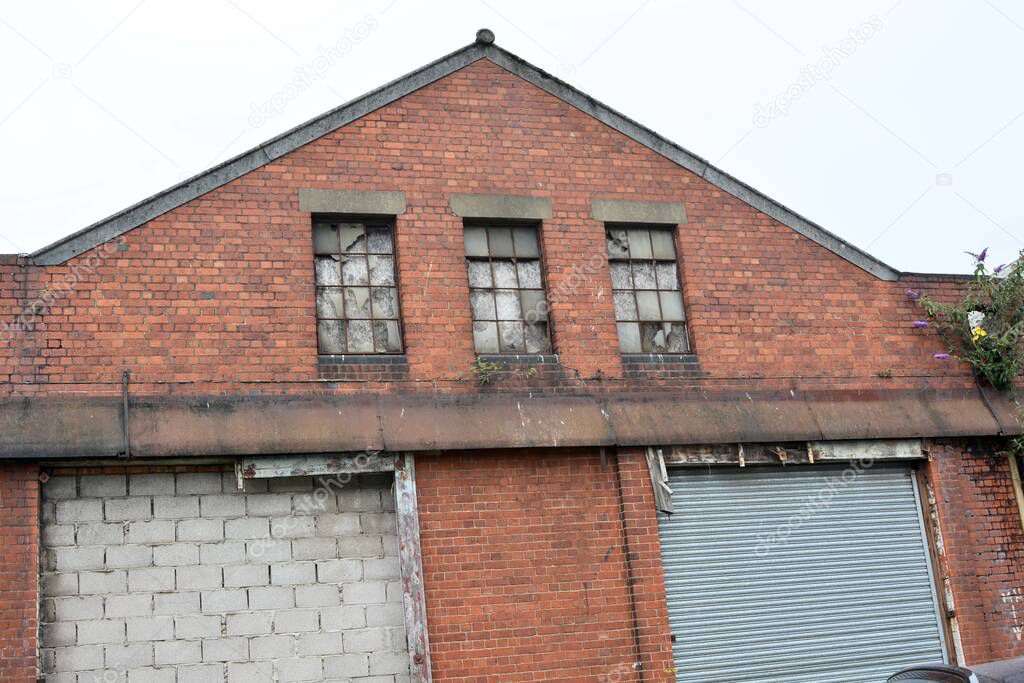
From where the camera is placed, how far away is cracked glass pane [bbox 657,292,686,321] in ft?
43.8

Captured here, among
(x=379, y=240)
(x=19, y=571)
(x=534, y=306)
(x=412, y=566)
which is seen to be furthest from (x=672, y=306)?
(x=19, y=571)

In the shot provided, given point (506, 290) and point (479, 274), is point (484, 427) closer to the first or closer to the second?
point (506, 290)

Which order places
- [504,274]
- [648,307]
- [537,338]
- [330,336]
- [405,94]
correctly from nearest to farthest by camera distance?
1. [330,336]
2. [537,338]
3. [504,274]
4. [405,94]
5. [648,307]

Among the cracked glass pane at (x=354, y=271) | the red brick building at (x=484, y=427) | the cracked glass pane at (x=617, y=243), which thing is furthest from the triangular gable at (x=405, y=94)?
the cracked glass pane at (x=354, y=271)

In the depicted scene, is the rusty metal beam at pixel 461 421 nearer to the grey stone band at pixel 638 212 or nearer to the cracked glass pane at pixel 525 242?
the cracked glass pane at pixel 525 242

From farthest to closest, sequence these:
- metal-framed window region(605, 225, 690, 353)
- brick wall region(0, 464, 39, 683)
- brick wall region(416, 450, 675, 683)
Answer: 1. metal-framed window region(605, 225, 690, 353)
2. brick wall region(416, 450, 675, 683)
3. brick wall region(0, 464, 39, 683)

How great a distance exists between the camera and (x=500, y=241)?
42.7 feet

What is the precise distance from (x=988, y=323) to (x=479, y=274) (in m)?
6.49

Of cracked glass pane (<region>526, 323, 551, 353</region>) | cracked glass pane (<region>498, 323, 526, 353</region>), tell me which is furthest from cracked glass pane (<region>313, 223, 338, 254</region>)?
cracked glass pane (<region>526, 323, 551, 353</region>)

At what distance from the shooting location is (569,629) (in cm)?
1163

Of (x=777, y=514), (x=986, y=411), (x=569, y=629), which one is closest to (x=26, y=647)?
(x=569, y=629)

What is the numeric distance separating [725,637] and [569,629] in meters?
1.86

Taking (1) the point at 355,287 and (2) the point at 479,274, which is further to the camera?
(2) the point at 479,274

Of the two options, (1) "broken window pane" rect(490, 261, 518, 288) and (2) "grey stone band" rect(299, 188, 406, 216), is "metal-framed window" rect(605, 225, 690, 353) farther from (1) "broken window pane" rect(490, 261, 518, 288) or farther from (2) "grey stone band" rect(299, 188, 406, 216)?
(2) "grey stone band" rect(299, 188, 406, 216)
